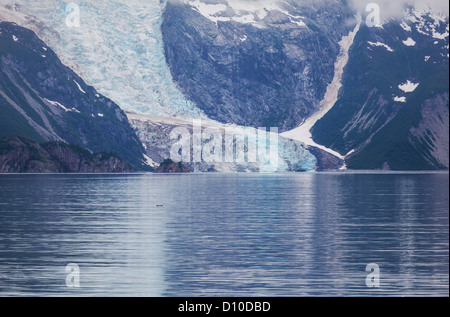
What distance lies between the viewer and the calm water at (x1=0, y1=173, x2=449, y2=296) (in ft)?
143

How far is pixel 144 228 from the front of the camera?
73.0m

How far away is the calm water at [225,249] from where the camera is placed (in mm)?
43500

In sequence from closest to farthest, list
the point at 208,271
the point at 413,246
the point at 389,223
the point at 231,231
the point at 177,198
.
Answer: the point at 208,271, the point at 413,246, the point at 231,231, the point at 389,223, the point at 177,198

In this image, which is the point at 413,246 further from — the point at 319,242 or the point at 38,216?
the point at 38,216

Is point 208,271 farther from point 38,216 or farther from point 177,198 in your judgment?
point 177,198

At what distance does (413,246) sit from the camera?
58500 millimetres

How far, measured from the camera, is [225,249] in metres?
57.4

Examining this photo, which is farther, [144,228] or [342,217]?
[342,217]

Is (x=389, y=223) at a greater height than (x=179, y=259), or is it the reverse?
(x=389, y=223)
